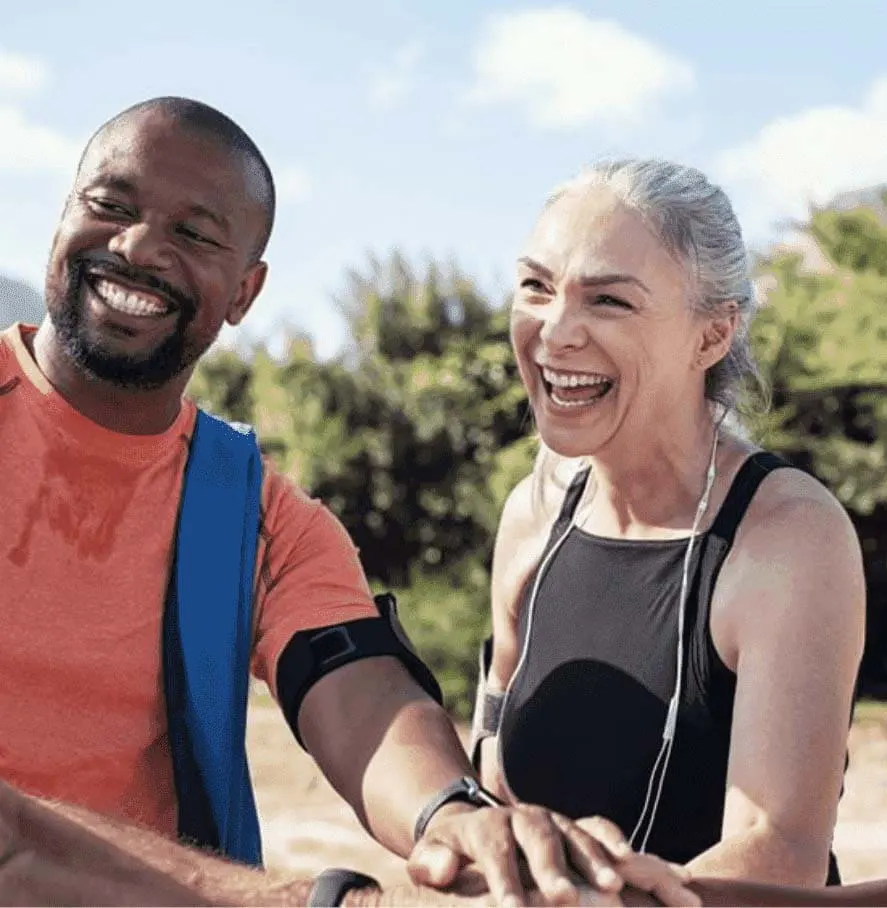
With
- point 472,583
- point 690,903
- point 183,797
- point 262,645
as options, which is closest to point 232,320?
point 262,645

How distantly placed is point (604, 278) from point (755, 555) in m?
0.55

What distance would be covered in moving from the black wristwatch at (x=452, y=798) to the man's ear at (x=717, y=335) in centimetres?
94

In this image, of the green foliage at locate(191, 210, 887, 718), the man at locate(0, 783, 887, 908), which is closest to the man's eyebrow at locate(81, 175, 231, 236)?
the man at locate(0, 783, 887, 908)

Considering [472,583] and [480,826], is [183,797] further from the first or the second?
[472,583]

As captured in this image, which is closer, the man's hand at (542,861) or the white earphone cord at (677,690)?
the man's hand at (542,861)

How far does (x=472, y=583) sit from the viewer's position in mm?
9062

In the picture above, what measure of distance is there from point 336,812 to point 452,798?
489 centimetres

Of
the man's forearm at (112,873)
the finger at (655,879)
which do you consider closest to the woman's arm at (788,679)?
the finger at (655,879)

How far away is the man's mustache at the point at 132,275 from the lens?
277 cm

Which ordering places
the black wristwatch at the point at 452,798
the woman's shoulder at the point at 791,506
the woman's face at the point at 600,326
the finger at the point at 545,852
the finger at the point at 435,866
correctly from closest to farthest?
the finger at the point at 545,852 < the finger at the point at 435,866 < the black wristwatch at the point at 452,798 < the woman's shoulder at the point at 791,506 < the woman's face at the point at 600,326

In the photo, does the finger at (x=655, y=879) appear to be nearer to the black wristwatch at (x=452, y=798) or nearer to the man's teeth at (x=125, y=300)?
the black wristwatch at (x=452, y=798)

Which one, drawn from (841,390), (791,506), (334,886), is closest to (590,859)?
(334,886)

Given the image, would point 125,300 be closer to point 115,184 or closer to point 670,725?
point 115,184

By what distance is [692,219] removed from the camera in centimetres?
285
